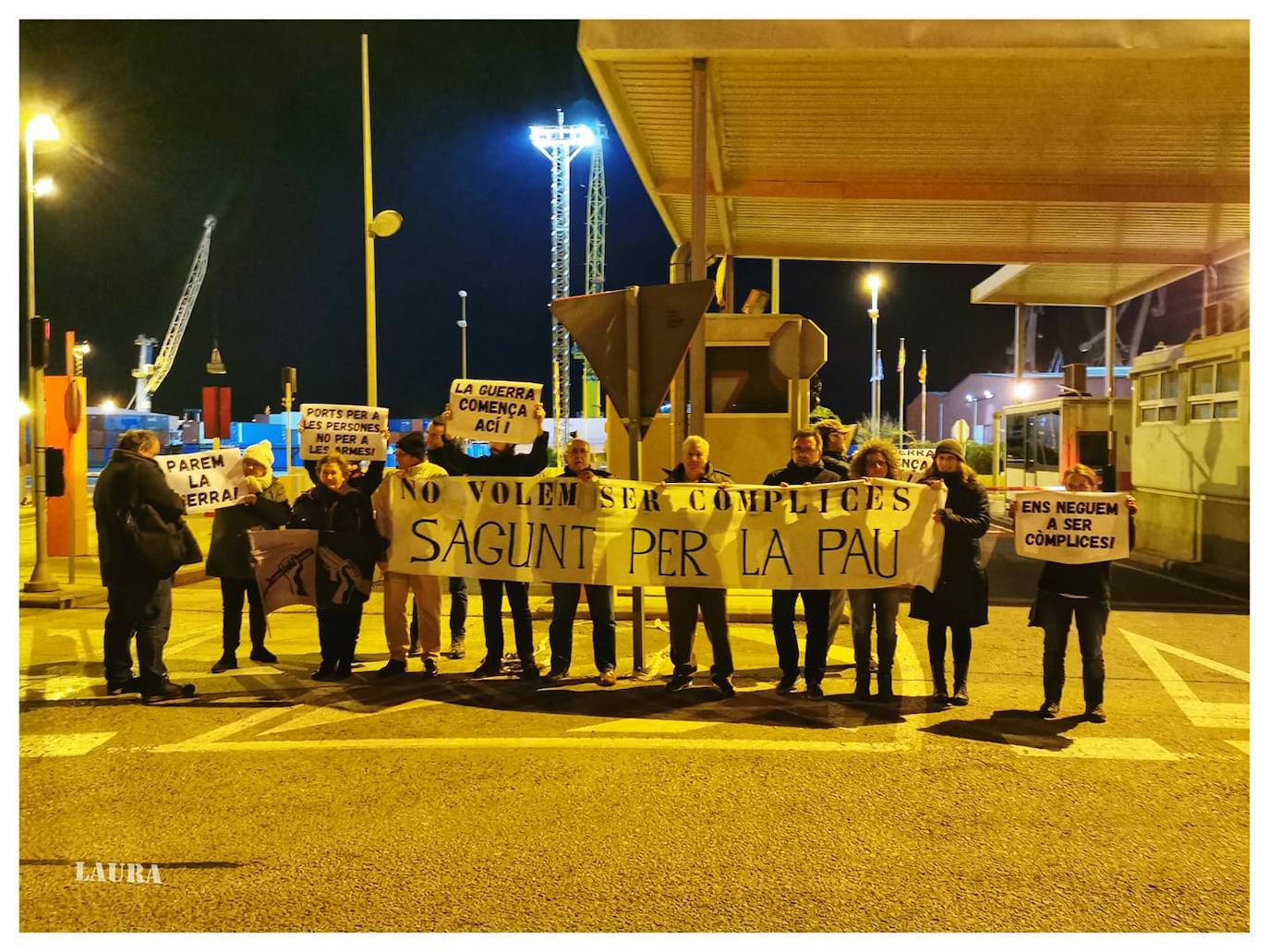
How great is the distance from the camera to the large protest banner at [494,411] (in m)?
7.48

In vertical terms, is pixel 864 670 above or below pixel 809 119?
below

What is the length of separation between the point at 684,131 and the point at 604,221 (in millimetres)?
66572

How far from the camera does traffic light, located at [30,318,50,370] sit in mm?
10195

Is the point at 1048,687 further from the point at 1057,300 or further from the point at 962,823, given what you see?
the point at 1057,300


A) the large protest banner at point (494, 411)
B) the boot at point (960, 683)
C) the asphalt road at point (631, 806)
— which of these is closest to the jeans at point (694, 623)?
the asphalt road at point (631, 806)

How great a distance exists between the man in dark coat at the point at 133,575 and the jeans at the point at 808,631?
4.18 metres

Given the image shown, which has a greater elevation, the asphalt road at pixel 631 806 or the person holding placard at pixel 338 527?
the person holding placard at pixel 338 527

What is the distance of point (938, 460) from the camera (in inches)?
247

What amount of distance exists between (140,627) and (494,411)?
307 cm

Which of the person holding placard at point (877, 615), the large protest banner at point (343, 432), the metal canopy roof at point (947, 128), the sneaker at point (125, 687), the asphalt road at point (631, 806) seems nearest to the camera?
the asphalt road at point (631, 806)

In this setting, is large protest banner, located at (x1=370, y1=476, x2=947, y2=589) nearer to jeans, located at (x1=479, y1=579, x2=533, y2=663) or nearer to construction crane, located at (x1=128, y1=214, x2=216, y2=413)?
jeans, located at (x1=479, y1=579, x2=533, y2=663)

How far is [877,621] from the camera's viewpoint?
6141 millimetres

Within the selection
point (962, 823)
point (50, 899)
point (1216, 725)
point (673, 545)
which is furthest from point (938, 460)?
point (50, 899)

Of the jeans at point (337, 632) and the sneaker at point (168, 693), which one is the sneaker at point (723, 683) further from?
the sneaker at point (168, 693)
